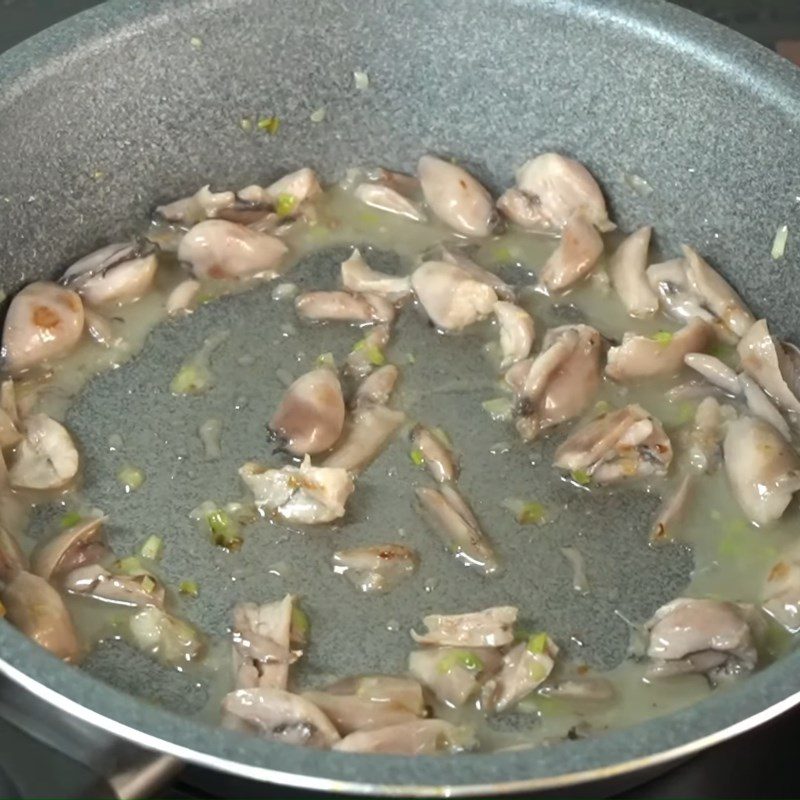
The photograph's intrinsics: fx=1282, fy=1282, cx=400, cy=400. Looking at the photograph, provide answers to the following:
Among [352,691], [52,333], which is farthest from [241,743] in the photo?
[52,333]

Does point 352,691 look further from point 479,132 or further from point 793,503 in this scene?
point 479,132

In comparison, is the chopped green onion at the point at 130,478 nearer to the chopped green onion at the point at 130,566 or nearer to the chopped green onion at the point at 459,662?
the chopped green onion at the point at 130,566

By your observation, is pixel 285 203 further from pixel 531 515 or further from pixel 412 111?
pixel 531 515

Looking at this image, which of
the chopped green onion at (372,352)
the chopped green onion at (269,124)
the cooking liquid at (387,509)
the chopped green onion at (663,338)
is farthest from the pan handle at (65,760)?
the chopped green onion at (269,124)

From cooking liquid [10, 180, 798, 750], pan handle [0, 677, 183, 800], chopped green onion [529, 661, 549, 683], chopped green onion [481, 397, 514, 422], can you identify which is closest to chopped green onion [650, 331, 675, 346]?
cooking liquid [10, 180, 798, 750]

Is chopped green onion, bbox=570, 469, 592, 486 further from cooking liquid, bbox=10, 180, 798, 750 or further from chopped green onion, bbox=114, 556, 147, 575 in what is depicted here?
chopped green onion, bbox=114, 556, 147, 575

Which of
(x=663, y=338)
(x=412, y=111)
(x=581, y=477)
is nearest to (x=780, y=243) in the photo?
(x=663, y=338)
